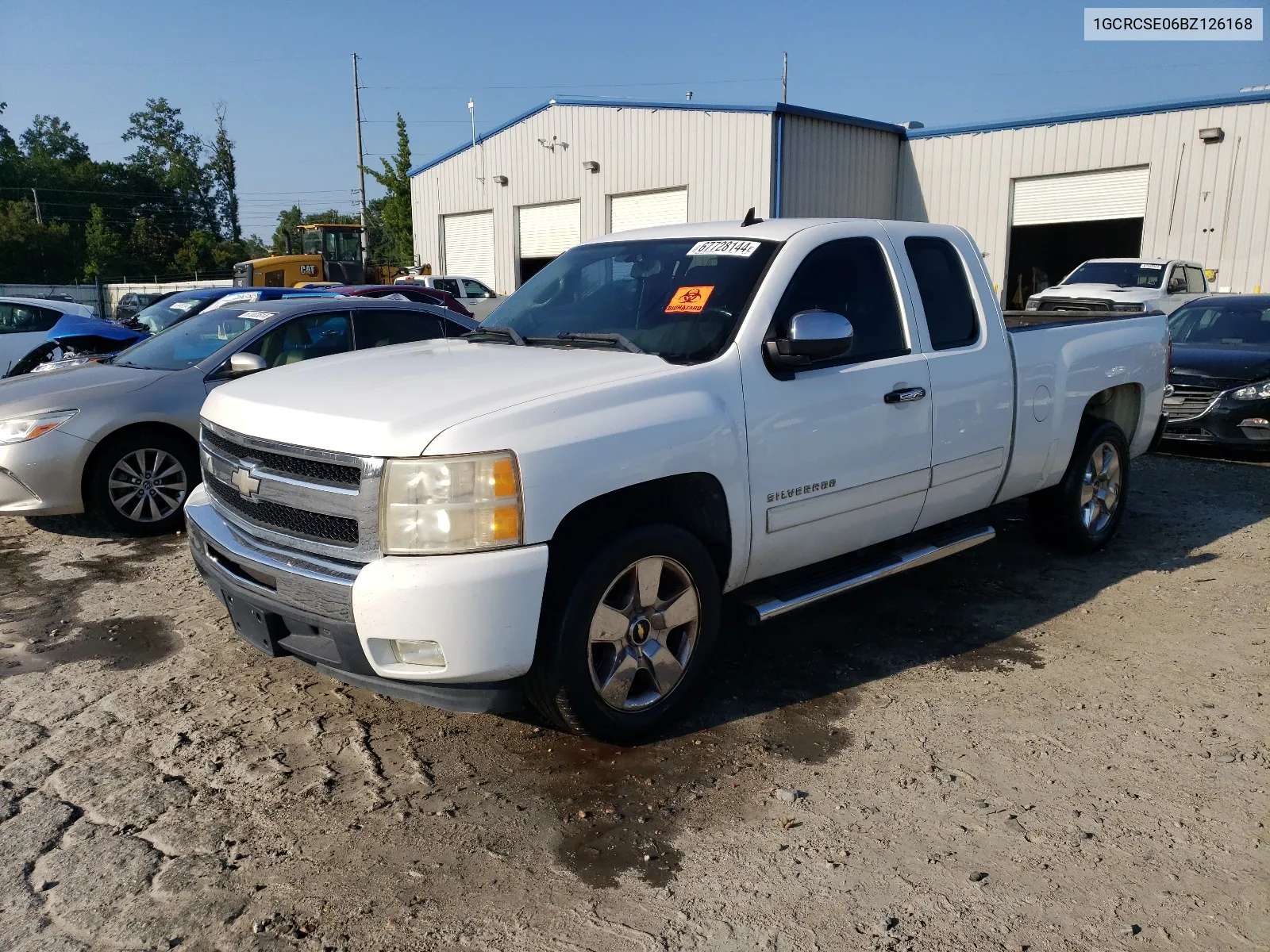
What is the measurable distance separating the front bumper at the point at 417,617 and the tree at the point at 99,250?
217 ft

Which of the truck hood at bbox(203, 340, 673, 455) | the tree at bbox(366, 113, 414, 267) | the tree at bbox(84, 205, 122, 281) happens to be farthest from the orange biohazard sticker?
the tree at bbox(84, 205, 122, 281)

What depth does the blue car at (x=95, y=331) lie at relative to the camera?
1125 cm

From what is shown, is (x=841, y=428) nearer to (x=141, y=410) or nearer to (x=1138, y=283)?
(x=141, y=410)

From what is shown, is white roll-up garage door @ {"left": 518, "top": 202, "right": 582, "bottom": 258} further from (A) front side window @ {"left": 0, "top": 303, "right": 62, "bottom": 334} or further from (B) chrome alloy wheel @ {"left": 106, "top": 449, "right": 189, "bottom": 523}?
(B) chrome alloy wheel @ {"left": 106, "top": 449, "right": 189, "bottom": 523}

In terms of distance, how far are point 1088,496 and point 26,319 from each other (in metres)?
12.3

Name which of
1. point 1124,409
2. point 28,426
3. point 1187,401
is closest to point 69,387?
point 28,426

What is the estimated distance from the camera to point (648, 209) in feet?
83.8

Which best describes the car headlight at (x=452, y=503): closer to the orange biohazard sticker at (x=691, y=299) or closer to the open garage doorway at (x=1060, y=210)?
the orange biohazard sticker at (x=691, y=299)

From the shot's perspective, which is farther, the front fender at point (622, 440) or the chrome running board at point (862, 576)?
the chrome running board at point (862, 576)

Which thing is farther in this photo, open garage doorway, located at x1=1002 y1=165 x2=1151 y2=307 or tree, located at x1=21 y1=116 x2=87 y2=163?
tree, located at x1=21 y1=116 x2=87 y2=163

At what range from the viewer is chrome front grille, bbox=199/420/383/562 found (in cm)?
321

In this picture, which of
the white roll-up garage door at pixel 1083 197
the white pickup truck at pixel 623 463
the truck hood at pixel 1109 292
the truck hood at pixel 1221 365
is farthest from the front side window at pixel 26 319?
the white roll-up garage door at pixel 1083 197

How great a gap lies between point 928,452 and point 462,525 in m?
2.42

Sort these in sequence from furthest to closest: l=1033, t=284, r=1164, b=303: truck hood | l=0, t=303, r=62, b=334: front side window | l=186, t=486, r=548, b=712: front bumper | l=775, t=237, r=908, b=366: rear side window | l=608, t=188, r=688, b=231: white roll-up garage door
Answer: l=608, t=188, r=688, b=231: white roll-up garage door → l=1033, t=284, r=1164, b=303: truck hood → l=0, t=303, r=62, b=334: front side window → l=775, t=237, r=908, b=366: rear side window → l=186, t=486, r=548, b=712: front bumper
